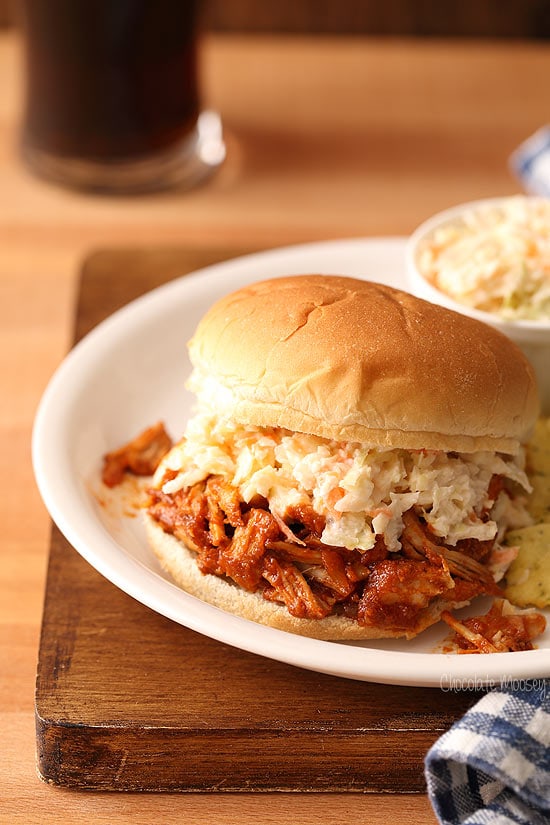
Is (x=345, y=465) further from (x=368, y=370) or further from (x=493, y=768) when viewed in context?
(x=493, y=768)

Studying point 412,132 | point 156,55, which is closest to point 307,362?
point 156,55

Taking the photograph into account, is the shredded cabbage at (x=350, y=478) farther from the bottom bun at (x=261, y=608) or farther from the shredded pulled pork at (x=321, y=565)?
the bottom bun at (x=261, y=608)

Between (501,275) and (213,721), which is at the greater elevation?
(501,275)

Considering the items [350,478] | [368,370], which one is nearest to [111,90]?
[368,370]

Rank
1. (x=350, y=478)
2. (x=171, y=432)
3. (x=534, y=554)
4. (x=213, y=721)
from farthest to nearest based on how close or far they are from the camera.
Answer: (x=171, y=432), (x=534, y=554), (x=350, y=478), (x=213, y=721)

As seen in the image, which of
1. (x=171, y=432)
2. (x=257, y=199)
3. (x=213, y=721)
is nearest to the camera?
(x=213, y=721)
